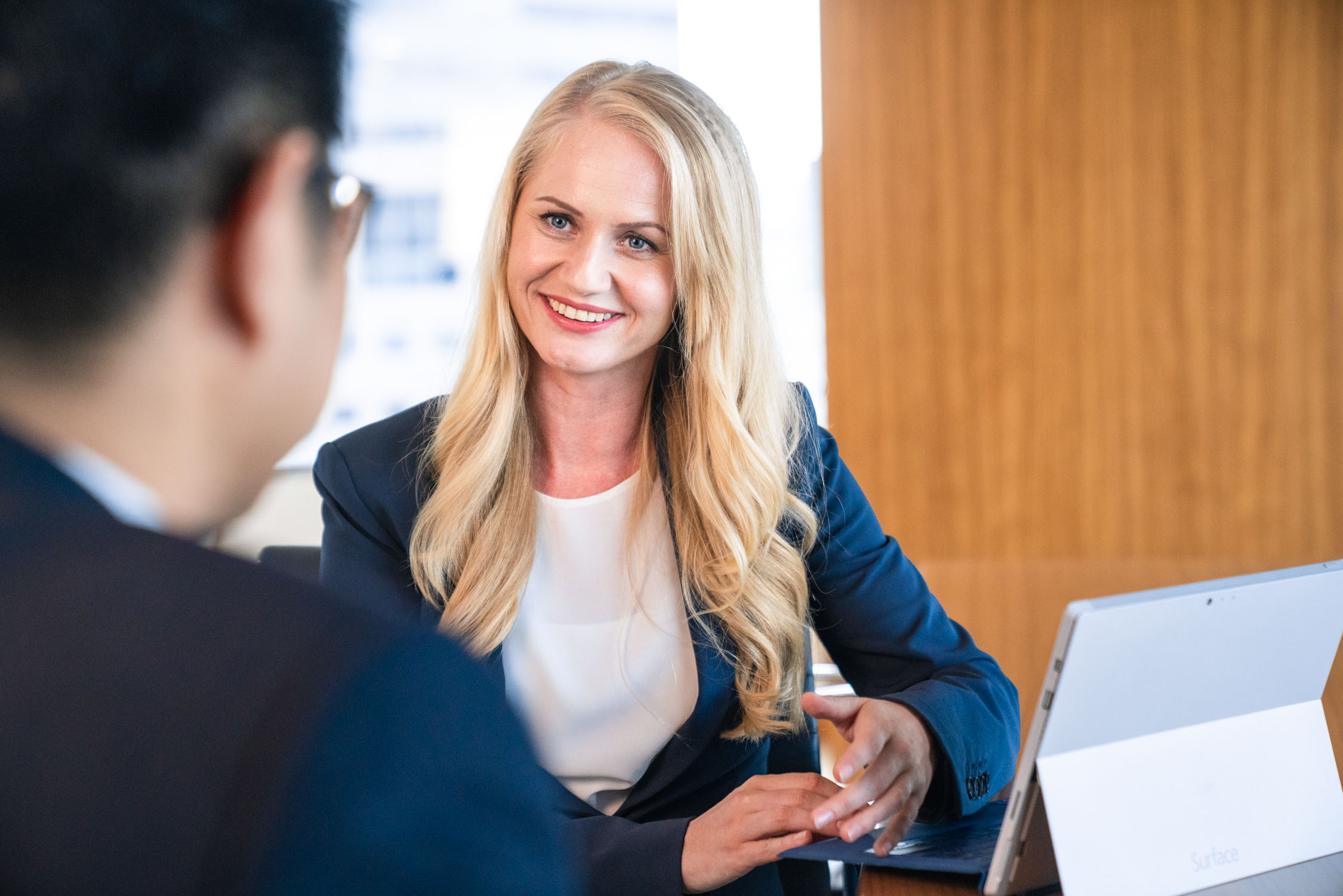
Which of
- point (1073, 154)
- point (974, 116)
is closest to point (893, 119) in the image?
point (974, 116)

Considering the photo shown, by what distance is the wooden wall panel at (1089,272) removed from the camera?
3.07 metres

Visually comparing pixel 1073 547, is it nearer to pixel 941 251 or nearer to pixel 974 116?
pixel 941 251

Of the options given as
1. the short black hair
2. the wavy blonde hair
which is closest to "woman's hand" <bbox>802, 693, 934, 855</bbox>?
the wavy blonde hair

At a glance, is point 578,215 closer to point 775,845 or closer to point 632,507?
point 632,507

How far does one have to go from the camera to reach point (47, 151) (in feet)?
1.34

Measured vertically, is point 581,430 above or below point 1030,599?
above

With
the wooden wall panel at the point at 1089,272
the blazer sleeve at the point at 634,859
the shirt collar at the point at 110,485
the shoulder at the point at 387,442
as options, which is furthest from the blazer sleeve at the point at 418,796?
the wooden wall panel at the point at 1089,272

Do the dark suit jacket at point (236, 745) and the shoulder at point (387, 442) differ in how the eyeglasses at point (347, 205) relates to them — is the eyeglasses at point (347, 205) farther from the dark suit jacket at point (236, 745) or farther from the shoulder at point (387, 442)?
the shoulder at point (387, 442)

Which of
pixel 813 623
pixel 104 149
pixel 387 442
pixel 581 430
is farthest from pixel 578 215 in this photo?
pixel 104 149

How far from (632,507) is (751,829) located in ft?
1.75

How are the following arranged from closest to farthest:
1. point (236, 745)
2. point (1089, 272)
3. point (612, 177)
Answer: point (236, 745)
point (612, 177)
point (1089, 272)

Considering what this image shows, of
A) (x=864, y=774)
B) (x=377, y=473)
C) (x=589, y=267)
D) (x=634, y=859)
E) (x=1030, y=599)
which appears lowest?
(x=1030, y=599)

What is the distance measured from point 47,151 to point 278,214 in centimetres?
8

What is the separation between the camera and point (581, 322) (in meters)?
1.47
